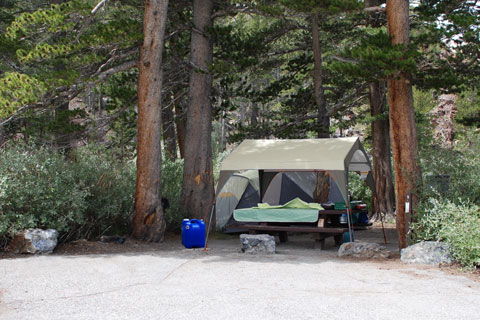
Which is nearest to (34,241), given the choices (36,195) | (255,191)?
(36,195)

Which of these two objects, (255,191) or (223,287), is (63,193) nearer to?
(223,287)

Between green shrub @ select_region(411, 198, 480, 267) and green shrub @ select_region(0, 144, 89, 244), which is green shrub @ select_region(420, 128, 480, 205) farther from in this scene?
green shrub @ select_region(0, 144, 89, 244)

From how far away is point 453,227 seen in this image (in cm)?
778

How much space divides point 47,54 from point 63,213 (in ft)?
9.46

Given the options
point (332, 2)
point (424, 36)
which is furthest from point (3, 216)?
point (424, 36)

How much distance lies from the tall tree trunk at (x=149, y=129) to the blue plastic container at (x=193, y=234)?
73 centimetres

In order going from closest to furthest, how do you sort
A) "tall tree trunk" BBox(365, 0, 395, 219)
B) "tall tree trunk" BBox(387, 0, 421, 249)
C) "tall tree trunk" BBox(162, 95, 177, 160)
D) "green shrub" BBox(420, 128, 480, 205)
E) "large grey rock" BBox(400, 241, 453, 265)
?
1. "large grey rock" BBox(400, 241, 453, 265)
2. "green shrub" BBox(420, 128, 480, 205)
3. "tall tree trunk" BBox(387, 0, 421, 249)
4. "tall tree trunk" BBox(162, 95, 177, 160)
5. "tall tree trunk" BBox(365, 0, 395, 219)

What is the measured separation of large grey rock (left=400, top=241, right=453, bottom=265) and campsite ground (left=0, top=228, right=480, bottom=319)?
0.81 feet

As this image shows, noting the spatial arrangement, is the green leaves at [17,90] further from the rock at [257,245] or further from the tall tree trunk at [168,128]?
the tall tree trunk at [168,128]

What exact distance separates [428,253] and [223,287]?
3.49 metres

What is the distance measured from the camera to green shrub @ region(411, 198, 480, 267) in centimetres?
743

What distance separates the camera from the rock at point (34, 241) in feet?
27.8

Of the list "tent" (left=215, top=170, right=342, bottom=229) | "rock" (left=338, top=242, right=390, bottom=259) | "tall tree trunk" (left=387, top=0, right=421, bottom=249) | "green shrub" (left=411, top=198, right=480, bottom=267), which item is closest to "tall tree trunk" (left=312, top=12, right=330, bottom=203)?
"tent" (left=215, top=170, right=342, bottom=229)

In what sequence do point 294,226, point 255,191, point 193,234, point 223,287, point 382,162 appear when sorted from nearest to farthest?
point 223,287 < point 193,234 < point 294,226 < point 255,191 < point 382,162
